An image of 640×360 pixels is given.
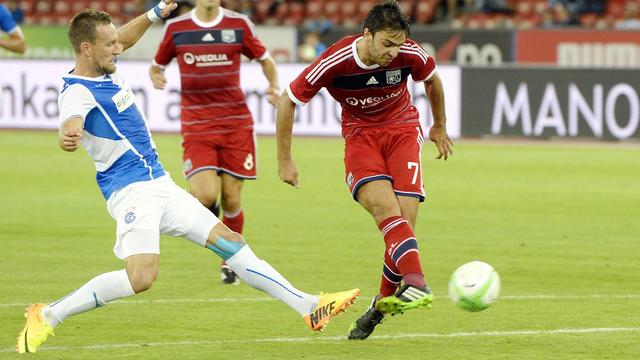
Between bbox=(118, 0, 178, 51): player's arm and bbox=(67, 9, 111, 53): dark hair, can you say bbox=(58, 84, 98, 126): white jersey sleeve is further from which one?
bbox=(118, 0, 178, 51): player's arm

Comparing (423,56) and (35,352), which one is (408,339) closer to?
(423,56)

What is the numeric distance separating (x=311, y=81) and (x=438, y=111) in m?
0.99

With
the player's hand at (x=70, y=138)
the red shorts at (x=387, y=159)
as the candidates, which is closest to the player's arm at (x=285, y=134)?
the red shorts at (x=387, y=159)

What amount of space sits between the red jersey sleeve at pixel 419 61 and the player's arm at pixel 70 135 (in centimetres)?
204

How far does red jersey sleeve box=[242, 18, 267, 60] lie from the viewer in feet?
36.4

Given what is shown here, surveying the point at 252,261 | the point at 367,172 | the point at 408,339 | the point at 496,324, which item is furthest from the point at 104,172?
the point at 496,324

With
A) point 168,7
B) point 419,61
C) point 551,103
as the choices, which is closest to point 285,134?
point 419,61

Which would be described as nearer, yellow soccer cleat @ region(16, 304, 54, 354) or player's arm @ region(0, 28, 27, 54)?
yellow soccer cleat @ region(16, 304, 54, 354)

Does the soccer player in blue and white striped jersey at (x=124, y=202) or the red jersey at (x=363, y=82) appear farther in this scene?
the red jersey at (x=363, y=82)

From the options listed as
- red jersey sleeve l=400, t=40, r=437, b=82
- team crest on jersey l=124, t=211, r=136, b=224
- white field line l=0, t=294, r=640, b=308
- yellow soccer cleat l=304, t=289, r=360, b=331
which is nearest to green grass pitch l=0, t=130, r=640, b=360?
white field line l=0, t=294, r=640, b=308

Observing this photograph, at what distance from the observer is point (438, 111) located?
339 inches

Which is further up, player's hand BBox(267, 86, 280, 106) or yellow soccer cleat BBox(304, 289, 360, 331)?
player's hand BBox(267, 86, 280, 106)

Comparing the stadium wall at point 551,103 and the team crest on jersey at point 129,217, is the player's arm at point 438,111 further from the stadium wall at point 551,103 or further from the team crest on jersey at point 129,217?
the stadium wall at point 551,103

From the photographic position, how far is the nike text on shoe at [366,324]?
26.8 feet
